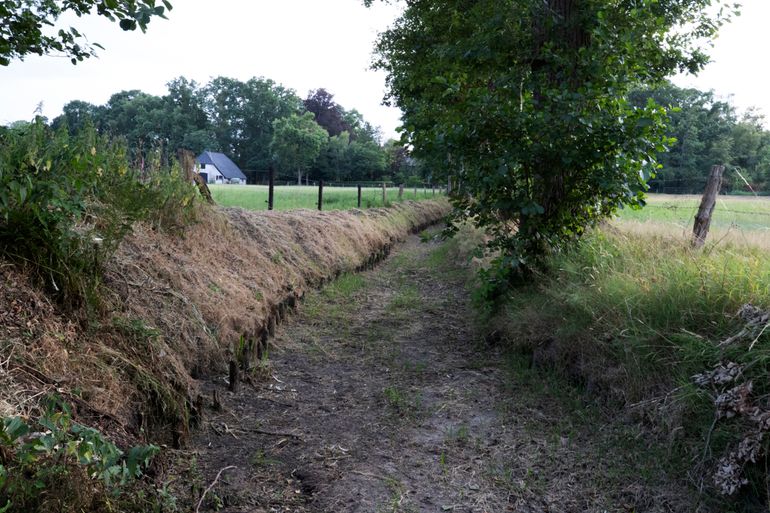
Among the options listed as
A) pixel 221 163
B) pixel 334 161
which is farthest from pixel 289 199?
pixel 221 163

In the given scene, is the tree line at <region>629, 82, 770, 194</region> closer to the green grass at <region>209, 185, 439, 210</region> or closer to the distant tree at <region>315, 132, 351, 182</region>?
the green grass at <region>209, 185, 439, 210</region>

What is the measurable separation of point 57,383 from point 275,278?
495 centimetres

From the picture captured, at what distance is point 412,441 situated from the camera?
4.18 meters

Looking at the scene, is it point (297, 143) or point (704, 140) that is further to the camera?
point (297, 143)

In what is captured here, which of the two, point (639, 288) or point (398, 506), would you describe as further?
point (639, 288)

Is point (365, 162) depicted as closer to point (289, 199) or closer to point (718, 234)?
point (289, 199)

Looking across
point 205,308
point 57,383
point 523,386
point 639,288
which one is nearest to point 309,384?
point 205,308

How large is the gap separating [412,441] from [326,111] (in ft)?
293

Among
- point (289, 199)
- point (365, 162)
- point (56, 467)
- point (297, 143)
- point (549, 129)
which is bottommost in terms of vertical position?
point (56, 467)

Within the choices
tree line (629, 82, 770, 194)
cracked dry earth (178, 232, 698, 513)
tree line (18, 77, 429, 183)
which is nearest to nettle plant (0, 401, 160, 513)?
cracked dry earth (178, 232, 698, 513)

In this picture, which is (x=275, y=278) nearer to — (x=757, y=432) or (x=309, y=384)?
(x=309, y=384)

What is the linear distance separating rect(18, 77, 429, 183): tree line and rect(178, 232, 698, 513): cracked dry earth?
39.8 meters

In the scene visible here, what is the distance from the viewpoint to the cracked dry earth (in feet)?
11.1

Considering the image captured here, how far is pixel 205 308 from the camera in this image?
17.6ft
